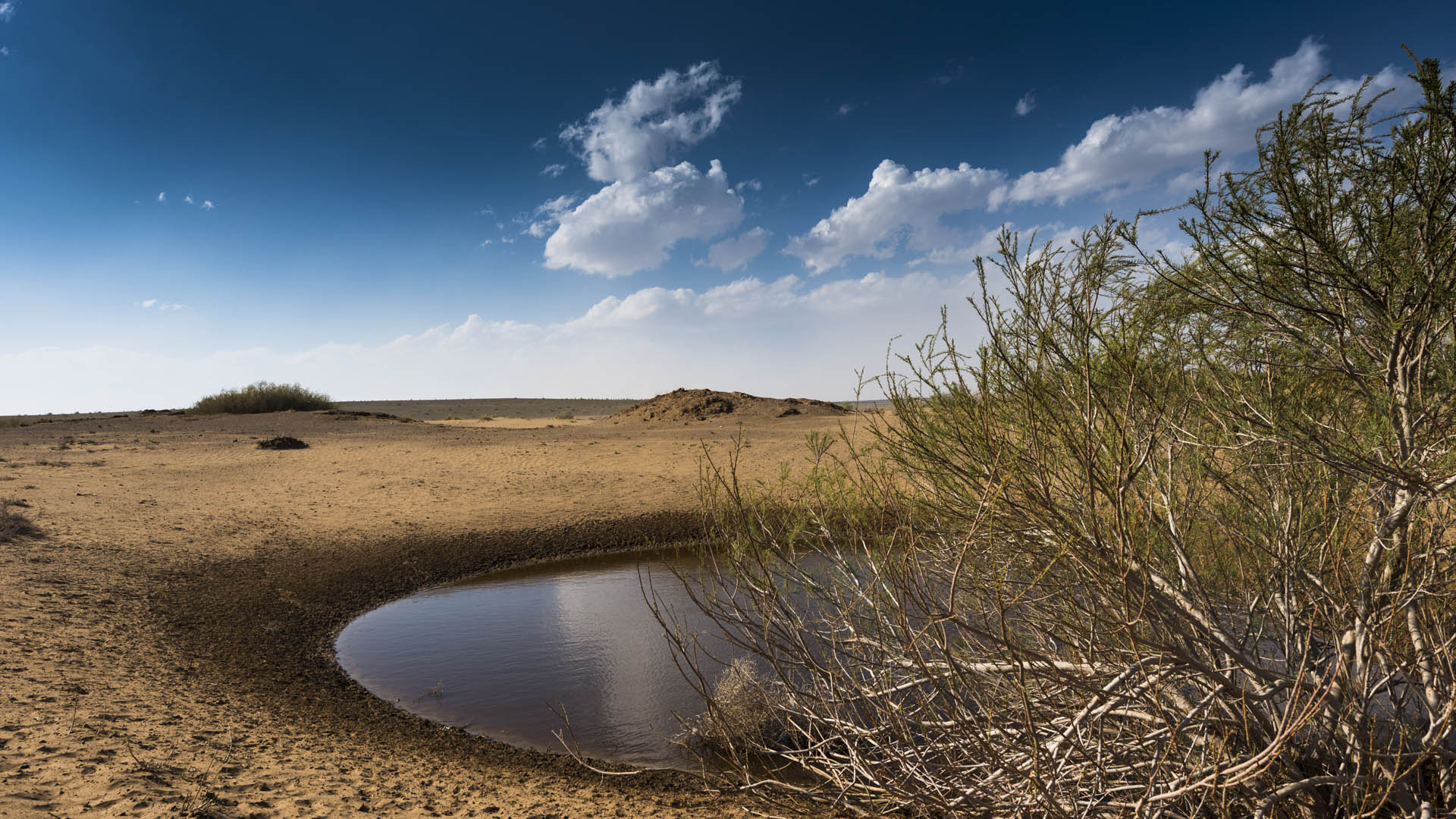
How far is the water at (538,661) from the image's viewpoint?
6453 millimetres

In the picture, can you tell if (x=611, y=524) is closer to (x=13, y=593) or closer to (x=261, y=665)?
(x=261, y=665)

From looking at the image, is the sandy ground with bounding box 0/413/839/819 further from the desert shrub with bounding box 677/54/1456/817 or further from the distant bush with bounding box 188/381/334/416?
the distant bush with bounding box 188/381/334/416

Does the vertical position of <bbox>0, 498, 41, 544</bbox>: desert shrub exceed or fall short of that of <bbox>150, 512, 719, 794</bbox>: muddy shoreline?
it exceeds it

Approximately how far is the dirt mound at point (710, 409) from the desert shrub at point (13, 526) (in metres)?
21.0

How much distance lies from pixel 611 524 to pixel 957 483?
35.2 feet

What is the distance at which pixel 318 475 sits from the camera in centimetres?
1689

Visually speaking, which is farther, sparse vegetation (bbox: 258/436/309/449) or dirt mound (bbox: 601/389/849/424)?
dirt mound (bbox: 601/389/849/424)

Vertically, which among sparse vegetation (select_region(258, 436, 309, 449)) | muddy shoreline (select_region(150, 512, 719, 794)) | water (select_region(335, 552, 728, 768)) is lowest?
water (select_region(335, 552, 728, 768))

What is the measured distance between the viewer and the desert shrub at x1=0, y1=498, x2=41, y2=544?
10172 mm

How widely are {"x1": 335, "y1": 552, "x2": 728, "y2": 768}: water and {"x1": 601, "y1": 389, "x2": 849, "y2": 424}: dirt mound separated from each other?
19.9m

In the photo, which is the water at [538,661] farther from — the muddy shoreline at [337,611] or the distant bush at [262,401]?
the distant bush at [262,401]

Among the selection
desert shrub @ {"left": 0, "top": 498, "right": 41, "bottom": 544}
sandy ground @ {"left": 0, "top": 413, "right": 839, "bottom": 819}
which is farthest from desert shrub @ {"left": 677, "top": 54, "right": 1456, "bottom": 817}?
desert shrub @ {"left": 0, "top": 498, "right": 41, "bottom": 544}

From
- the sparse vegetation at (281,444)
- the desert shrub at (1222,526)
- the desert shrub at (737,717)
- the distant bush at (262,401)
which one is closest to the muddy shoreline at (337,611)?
the desert shrub at (737,717)

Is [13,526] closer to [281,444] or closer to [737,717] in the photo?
[281,444]
